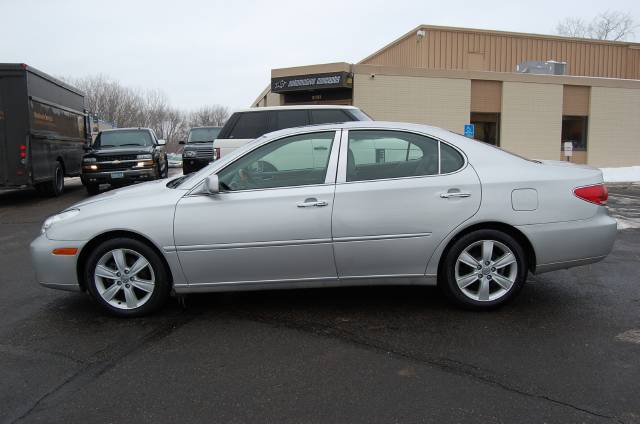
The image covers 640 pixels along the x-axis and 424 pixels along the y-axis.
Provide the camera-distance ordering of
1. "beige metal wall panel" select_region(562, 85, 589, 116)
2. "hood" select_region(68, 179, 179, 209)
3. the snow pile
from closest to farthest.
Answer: "hood" select_region(68, 179, 179, 209), the snow pile, "beige metal wall panel" select_region(562, 85, 589, 116)

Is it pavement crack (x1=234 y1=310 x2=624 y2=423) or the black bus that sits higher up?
the black bus

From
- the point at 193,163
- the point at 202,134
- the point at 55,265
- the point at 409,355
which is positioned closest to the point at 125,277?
the point at 55,265

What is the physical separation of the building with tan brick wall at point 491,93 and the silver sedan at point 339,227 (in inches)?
705

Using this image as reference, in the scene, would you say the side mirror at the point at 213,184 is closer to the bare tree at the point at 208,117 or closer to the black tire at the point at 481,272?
the black tire at the point at 481,272

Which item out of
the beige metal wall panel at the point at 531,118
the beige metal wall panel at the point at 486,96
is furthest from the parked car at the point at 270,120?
the beige metal wall panel at the point at 531,118

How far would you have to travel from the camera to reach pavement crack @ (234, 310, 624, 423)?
3006mm

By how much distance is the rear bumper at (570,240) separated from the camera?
4297 mm

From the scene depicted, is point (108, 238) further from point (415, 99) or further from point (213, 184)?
point (415, 99)

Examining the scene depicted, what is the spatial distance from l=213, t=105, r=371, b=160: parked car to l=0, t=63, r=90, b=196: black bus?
522 cm

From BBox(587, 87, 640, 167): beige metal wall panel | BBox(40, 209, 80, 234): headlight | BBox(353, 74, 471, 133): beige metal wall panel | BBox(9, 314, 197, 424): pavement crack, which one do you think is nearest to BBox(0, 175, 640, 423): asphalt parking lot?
BBox(9, 314, 197, 424): pavement crack

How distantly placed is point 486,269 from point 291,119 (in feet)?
21.4

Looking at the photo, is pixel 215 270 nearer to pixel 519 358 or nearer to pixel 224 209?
pixel 224 209

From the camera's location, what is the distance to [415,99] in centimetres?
2270

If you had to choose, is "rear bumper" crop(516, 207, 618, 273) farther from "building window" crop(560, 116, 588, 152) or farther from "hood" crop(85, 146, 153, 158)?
"building window" crop(560, 116, 588, 152)
